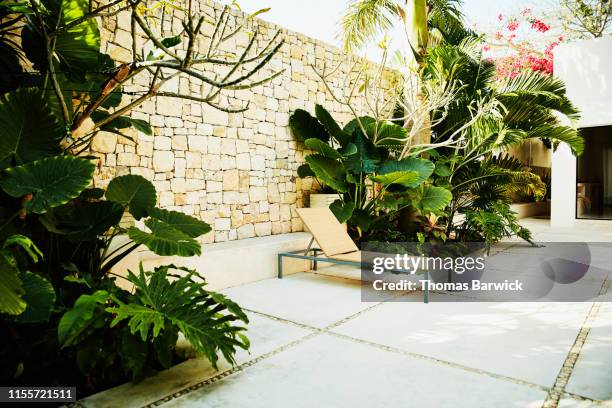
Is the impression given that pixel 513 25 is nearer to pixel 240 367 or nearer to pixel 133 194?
pixel 133 194

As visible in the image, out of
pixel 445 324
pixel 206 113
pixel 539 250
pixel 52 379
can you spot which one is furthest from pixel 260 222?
pixel 539 250

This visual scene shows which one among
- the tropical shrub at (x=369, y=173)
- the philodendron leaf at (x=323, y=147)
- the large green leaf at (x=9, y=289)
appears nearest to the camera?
the large green leaf at (x=9, y=289)

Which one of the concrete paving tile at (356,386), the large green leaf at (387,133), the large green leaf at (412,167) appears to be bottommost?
the concrete paving tile at (356,386)

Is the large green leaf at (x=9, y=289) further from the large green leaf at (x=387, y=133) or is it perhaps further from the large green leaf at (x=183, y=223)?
the large green leaf at (x=387, y=133)

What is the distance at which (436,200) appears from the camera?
547cm

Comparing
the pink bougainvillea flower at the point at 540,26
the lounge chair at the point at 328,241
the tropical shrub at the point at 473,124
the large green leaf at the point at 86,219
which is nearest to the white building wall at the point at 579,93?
the pink bougainvillea flower at the point at 540,26

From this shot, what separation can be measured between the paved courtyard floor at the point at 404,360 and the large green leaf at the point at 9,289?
2.26 ft

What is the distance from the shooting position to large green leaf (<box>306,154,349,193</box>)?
5.60m

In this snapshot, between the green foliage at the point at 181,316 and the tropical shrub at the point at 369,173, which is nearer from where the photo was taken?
the green foliage at the point at 181,316

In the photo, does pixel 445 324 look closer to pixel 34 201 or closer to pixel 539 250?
pixel 34 201

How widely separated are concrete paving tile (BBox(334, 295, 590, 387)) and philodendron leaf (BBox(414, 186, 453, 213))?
1.52m

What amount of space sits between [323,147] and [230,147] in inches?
49.7

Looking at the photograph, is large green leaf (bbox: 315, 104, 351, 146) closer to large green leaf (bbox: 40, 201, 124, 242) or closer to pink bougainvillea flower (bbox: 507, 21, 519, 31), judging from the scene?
large green leaf (bbox: 40, 201, 124, 242)

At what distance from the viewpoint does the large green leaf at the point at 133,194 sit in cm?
323
